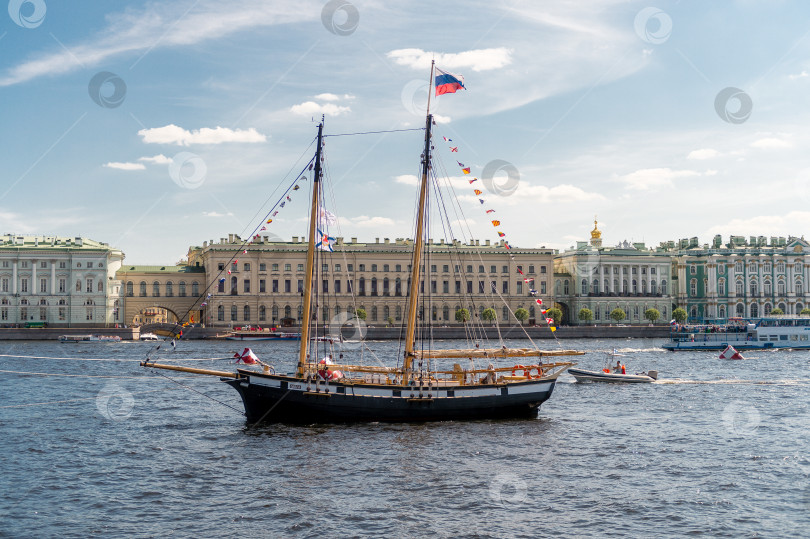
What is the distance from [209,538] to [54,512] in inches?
173

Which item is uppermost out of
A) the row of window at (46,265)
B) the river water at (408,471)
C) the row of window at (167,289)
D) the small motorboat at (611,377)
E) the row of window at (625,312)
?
the row of window at (46,265)

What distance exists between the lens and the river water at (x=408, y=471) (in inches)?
720

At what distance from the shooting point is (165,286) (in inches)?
4397

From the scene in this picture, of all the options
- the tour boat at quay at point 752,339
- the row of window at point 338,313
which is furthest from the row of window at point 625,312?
the tour boat at quay at point 752,339

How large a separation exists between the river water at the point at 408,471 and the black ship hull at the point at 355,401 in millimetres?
560

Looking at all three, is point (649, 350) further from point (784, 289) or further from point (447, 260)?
point (784, 289)

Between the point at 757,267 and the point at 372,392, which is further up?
the point at 757,267

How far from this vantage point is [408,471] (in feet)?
76.2

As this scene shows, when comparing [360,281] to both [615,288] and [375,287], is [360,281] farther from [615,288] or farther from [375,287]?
Answer: [615,288]

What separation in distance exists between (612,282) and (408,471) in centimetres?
10563

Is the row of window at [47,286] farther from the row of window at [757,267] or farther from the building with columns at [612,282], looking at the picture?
the row of window at [757,267]

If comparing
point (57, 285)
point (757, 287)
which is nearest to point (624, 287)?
point (757, 287)

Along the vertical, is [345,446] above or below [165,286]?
below

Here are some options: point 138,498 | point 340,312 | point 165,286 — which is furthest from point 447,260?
point 138,498
